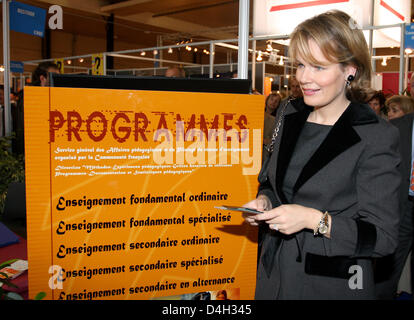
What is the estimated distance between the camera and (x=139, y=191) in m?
1.26

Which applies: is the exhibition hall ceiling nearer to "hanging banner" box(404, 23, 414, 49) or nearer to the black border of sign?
"hanging banner" box(404, 23, 414, 49)

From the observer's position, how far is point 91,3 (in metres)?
12.2

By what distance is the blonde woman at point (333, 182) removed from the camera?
1.09 metres

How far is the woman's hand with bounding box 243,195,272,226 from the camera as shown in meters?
1.22

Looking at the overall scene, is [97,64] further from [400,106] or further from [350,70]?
[350,70]

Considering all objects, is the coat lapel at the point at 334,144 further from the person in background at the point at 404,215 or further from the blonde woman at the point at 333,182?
the person in background at the point at 404,215

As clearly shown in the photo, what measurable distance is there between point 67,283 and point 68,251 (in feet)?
0.35

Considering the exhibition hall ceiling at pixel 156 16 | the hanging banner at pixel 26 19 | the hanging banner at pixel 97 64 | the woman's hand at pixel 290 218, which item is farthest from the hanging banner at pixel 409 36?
the exhibition hall ceiling at pixel 156 16

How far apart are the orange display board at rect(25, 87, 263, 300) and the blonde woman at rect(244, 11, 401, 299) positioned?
0.17m

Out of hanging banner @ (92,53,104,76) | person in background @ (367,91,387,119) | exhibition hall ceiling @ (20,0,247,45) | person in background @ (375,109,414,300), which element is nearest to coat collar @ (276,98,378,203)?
person in background @ (375,109,414,300)

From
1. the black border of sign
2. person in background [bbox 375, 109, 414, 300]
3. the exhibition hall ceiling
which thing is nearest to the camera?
the black border of sign

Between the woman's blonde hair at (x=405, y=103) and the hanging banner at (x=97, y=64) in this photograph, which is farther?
the hanging banner at (x=97, y=64)

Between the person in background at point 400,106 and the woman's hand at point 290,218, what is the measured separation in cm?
305
